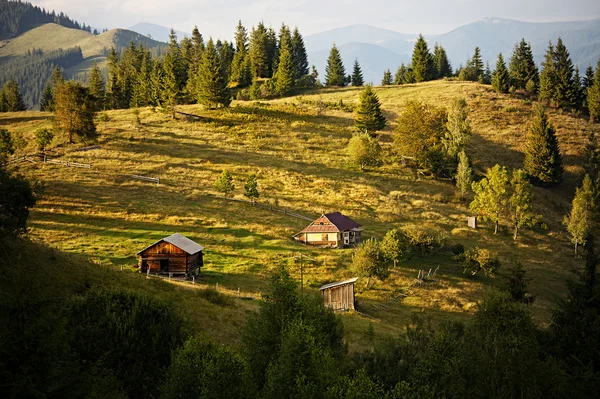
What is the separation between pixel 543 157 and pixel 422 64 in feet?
203

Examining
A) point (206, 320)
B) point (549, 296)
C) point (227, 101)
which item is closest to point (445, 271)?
point (549, 296)

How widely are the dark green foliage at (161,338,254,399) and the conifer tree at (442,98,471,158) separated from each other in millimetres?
67054

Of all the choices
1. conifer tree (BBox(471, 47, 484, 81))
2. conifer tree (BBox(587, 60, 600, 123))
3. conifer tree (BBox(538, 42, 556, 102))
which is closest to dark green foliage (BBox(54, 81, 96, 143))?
conifer tree (BBox(538, 42, 556, 102))

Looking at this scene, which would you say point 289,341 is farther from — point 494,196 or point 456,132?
point 456,132

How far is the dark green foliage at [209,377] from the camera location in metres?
15.9

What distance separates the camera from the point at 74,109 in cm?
7638

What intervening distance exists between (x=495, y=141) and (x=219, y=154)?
5627 centimetres

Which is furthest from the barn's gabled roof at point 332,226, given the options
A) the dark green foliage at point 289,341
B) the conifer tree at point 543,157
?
the conifer tree at point 543,157

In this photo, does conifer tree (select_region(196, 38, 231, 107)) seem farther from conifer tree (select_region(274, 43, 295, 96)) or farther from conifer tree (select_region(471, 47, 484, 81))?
conifer tree (select_region(471, 47, 484, 81))

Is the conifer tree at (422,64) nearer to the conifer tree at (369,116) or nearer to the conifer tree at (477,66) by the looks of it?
the conifer tree at (477,66)

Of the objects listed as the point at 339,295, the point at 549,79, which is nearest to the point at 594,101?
the point at 549,79

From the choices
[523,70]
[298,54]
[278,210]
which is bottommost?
[278,210]

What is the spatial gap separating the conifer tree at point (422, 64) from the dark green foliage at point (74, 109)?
9113cm

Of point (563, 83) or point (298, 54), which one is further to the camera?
point (298, 54)
